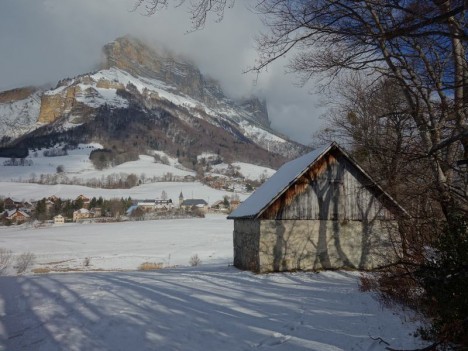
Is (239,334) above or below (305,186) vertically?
below

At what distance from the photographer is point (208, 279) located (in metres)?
15.3

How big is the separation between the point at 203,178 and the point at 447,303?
192365mm

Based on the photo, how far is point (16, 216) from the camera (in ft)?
371

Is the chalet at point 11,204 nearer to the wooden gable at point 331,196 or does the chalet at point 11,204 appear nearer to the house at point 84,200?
the house at point 84,200

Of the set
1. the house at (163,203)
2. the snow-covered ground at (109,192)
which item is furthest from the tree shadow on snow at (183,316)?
the snow-covered ground at (109,192)

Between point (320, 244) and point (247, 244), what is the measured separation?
3439mm

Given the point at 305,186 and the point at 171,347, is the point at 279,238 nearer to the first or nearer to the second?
the point at 305,186

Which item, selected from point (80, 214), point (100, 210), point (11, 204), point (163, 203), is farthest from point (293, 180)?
point (11, 204)

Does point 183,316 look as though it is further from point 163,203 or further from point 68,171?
point 68,171

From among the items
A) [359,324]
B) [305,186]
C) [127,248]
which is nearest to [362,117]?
[305,186]

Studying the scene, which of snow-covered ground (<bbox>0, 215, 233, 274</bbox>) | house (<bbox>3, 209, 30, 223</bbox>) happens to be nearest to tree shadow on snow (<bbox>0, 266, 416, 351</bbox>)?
snow-covered ground (<bbox>0, 215, 233, 274</bbox>)

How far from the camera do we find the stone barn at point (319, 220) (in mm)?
17828

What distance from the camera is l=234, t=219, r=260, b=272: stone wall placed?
18.1 meters

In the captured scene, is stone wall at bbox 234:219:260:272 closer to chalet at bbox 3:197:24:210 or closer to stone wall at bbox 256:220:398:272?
stone wall at bbox 256:220:398:272
